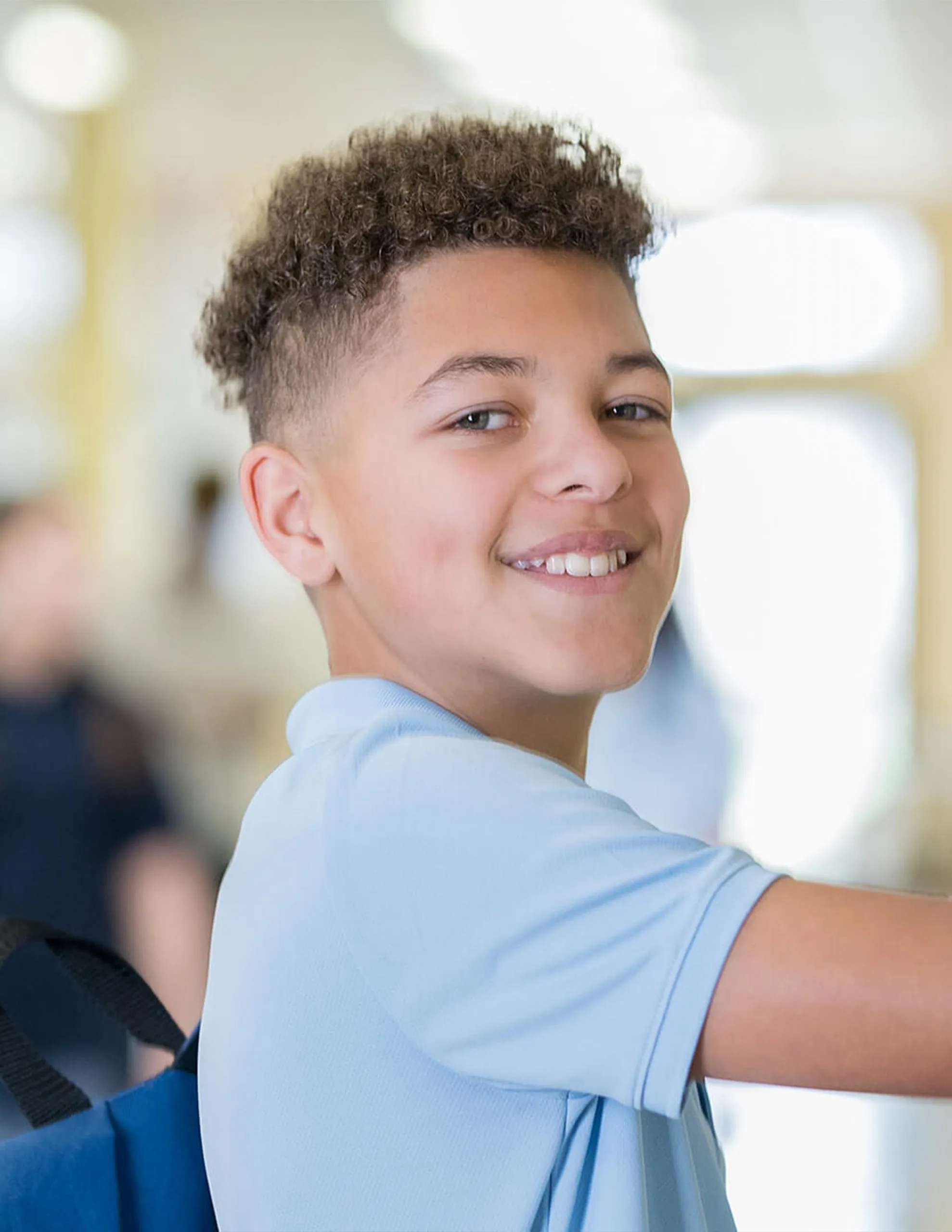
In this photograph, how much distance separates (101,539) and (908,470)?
122 inches

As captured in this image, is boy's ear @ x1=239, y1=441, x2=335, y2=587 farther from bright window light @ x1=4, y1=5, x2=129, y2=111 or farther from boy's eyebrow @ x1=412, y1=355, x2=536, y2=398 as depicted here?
bright window light @ x1=4, y1=5, x2=129, y2=111

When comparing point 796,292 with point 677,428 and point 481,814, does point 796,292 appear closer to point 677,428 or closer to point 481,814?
point 677,428

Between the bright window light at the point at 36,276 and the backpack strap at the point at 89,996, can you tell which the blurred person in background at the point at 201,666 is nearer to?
the bright window light at the point at 36,276

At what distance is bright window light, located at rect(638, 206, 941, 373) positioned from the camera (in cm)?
511

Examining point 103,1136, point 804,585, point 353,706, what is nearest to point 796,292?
point 804,585

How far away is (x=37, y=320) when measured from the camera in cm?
374

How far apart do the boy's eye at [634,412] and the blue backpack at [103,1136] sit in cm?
37

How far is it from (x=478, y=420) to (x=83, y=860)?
1.95m

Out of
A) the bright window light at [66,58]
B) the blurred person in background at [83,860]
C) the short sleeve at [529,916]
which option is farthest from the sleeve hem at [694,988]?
the bright window light at [66,58]

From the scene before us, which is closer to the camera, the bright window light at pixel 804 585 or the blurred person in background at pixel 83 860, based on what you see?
the blurred person in background at pixel 83 860

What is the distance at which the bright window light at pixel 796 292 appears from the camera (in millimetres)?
5109

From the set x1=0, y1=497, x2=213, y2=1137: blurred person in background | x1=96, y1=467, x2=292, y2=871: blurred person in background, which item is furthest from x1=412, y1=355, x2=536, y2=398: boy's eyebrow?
x1=96, y1=467, x2=292, y2=871: blurred person in background

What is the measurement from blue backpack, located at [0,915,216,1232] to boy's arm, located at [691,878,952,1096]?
31 cm

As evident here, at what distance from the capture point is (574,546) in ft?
2.19
